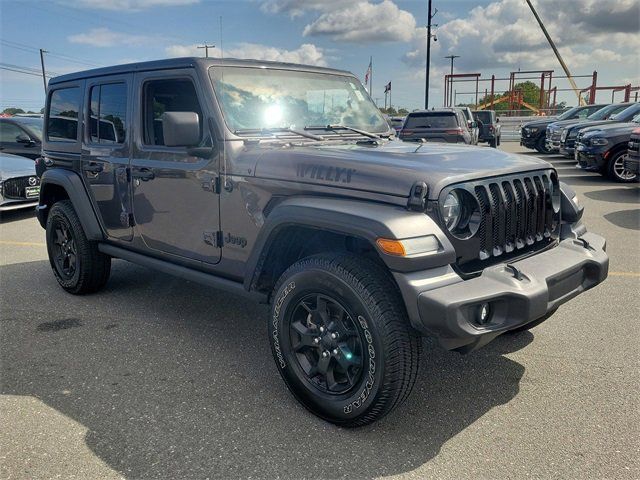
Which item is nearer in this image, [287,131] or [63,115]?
[287,131]

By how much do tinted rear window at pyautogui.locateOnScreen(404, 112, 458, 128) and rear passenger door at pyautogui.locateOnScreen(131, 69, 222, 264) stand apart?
414 inches

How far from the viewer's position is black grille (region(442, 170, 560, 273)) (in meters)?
2.69

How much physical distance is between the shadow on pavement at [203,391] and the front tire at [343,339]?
0.19 meters

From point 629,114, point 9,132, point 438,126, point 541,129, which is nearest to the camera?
point 9,132

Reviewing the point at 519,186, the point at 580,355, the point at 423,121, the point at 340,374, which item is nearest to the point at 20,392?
the point at 340,374

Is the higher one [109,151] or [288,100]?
[288,100]

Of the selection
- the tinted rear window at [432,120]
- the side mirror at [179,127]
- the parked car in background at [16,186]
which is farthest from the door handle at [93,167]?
the tinted rear window at [432,120]

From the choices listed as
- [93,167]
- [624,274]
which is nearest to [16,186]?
[93,167]

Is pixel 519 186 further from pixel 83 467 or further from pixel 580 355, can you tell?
pixel 83 467

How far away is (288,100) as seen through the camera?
3.75 m

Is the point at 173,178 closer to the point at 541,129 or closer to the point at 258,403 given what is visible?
the point at 258,403

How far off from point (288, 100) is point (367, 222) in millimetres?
1582

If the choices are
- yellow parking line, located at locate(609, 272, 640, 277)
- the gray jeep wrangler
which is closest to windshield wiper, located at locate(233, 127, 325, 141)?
the gray jeep wrangler

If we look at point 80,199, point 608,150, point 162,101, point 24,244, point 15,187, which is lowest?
point 24,244
